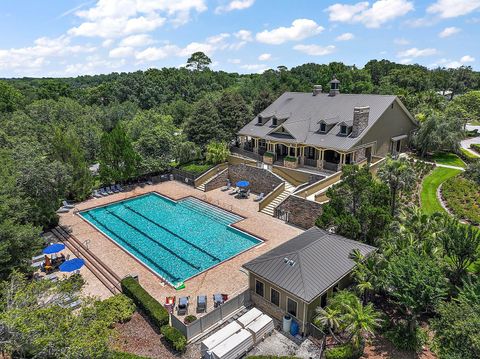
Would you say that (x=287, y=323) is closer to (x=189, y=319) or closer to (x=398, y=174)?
(x=189, y=319)

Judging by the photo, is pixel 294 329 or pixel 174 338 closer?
Result: pixel 174 338

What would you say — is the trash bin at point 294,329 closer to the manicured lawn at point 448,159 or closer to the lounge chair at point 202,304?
the lounge chair at point 202,304

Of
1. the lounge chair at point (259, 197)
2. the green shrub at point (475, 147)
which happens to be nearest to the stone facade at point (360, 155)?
the lounge chair at point (259, 197)

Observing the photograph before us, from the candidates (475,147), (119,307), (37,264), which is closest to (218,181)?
(37,264)

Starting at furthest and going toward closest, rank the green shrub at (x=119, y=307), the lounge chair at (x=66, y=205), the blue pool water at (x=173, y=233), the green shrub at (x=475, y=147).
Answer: the green shrub at (x=475, y=147) < the lounge chair at (x=66, y=205) < the blue pool water at (x=173, y=233) < the green shrub at (x=119, y=307)

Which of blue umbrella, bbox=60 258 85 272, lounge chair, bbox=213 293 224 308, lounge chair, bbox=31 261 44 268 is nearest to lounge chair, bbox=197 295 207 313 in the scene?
lounge chair, bbox=213 293 224 308

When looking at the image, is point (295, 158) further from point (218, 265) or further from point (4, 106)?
point (4, 106)

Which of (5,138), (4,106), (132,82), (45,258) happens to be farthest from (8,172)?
(132,82)

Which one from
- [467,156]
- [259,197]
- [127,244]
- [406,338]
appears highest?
[467,156]
